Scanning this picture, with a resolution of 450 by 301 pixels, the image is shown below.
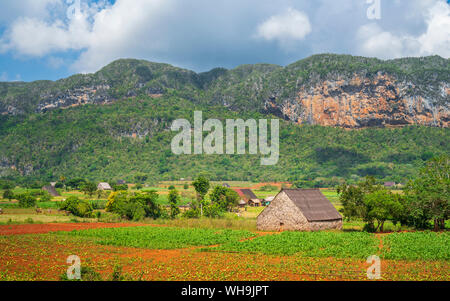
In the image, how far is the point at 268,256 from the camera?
2330 cm

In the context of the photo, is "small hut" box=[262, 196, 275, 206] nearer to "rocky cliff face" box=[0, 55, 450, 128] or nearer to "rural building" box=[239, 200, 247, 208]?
"rural building" box=[239, 200, 247, 208]

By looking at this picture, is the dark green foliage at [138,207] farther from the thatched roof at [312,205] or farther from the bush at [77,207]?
the thatched roof at [312,205]

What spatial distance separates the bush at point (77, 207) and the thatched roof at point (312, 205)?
2736cm

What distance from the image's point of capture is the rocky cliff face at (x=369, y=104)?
495 ft

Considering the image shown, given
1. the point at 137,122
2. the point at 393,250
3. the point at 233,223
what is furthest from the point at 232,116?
the point at 393,250

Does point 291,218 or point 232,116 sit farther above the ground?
point 232,116

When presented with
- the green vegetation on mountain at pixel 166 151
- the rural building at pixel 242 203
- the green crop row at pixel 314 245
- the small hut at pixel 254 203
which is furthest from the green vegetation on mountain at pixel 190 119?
the green crop row at pixel 314 245

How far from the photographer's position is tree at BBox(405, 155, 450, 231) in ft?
106

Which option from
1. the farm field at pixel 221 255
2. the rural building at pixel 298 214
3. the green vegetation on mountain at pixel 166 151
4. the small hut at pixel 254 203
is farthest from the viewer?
the green vegetation on mountain at pixel 166 151

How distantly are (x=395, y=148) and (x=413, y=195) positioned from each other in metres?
101

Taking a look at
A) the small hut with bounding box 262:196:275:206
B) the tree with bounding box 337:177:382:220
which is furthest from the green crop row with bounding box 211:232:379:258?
the small hut with bounding box 262:196:275:206

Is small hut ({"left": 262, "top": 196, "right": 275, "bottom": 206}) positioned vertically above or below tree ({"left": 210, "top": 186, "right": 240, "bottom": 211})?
below

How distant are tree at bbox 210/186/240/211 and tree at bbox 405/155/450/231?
949 inches
